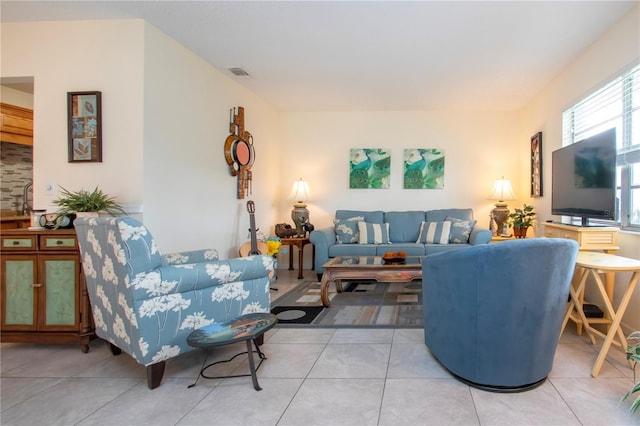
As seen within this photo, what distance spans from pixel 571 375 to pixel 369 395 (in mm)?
1152

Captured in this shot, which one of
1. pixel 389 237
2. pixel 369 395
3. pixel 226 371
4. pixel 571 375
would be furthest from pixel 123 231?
pixel 389 237

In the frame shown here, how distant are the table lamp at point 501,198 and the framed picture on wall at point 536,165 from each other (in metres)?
0.30

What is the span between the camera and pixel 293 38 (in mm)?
3062

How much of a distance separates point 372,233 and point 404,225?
559 millimetres

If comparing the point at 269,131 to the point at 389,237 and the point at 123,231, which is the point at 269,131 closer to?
the point at 389,237

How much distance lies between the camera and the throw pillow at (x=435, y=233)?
4.66 metres

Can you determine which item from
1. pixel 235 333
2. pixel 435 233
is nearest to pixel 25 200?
pixel 235 333

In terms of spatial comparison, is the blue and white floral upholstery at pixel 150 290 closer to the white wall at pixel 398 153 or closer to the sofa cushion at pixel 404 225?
the sofa cushion at pixel 404 225

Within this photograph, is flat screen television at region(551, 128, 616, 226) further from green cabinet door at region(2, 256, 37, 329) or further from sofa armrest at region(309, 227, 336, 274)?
green cabinet door at region(2, 256, 37, 329)

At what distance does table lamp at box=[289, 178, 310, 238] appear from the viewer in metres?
5.09

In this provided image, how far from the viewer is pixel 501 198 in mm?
4887

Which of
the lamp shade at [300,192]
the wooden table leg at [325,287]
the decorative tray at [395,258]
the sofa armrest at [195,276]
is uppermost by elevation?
the lamp shade at [300,192]

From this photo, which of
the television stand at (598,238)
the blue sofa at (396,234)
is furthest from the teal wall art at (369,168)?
the television stand at (598,238)

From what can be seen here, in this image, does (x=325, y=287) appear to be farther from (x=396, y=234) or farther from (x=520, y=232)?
(x=520, y=232)
